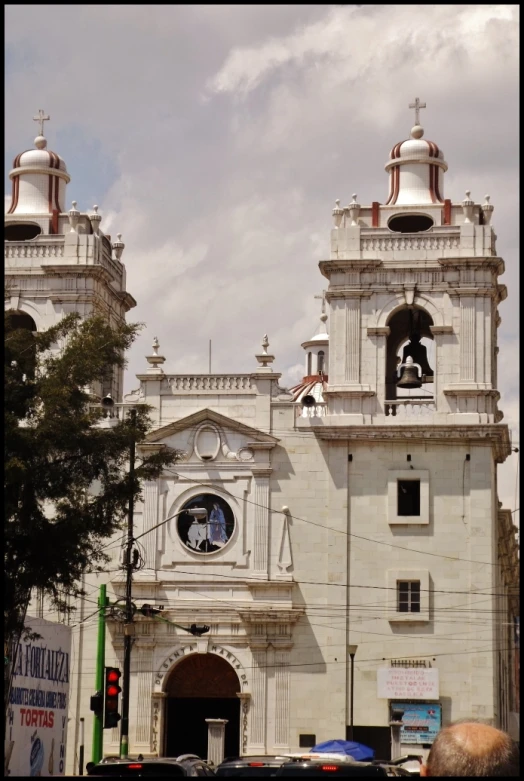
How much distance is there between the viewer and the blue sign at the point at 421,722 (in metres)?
54.3

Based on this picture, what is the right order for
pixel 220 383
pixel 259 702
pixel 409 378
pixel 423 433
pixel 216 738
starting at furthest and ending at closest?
pixel 220 383
pixel 423 433
pixel 409 378
pixel 259 702
pixel 216 738

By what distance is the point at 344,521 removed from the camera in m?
56.8

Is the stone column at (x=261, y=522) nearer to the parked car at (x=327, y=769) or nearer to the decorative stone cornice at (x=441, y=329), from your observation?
the decorative stone cornice at (x=441, y=329)

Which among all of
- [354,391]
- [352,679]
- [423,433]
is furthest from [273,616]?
[354,391]

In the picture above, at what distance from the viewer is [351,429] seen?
5706 centimetres

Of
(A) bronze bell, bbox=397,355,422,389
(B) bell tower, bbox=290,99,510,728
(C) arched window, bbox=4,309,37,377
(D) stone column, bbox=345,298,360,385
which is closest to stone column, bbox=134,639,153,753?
(B) bell tower, bbox=290,99,510,728

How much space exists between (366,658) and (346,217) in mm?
16345

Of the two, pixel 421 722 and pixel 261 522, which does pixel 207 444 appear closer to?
pixel 261 522

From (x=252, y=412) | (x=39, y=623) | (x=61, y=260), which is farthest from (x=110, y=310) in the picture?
(x=39, y=623)

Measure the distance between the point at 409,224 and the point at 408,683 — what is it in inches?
686

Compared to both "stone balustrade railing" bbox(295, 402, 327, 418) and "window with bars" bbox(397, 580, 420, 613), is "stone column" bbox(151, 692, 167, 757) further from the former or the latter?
Result: "stone balustrade railing" bbox(295, 402, 327, 418)

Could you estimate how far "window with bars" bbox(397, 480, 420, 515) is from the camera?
56.9 m

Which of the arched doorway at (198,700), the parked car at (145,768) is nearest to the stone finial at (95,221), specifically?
the arched doorway at (198,700)

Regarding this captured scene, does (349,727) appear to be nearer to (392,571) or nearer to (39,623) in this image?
(392,571)
